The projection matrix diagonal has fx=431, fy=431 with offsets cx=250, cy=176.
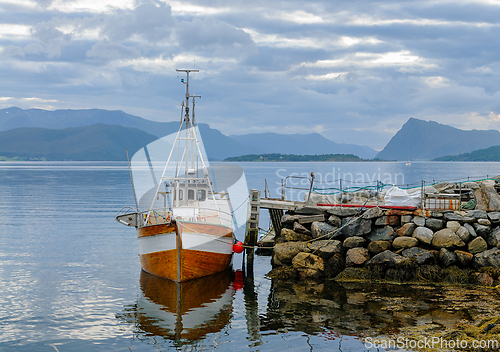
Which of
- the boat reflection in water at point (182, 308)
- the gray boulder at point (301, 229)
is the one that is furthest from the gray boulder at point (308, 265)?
the boat reflection in water at point (182, 308)

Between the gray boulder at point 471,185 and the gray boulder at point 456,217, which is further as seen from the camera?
the gray boulder at point 471,185

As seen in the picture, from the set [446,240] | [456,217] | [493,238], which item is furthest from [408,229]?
[493,238]

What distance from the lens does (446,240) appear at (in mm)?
20234

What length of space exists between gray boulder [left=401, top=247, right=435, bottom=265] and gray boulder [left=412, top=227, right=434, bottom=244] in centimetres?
47

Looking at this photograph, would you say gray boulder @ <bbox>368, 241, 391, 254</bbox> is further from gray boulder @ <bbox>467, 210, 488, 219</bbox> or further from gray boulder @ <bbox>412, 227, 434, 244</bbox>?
gray boulder @ <bbox>467, 210, 488, 219</bbox>

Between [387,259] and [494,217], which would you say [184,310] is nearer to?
[387,259]

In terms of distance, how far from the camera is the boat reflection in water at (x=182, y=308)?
50.9 feet

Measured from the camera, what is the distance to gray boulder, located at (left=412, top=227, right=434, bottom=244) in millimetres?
20484

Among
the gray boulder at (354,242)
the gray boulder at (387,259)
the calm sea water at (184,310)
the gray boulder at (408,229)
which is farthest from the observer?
the gray boulder at (354,242)

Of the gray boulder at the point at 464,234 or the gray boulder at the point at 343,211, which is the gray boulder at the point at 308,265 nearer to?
the gray boulder at the point at 343,211

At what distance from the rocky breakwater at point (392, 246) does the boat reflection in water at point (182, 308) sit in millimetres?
3871

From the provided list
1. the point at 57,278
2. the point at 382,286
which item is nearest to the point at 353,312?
the point at 382,286

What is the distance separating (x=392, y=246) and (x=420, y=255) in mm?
1376

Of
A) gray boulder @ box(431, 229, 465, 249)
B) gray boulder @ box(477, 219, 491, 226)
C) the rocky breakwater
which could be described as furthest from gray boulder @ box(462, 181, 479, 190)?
gray boulder @ box(431, 229, 465, 249)
